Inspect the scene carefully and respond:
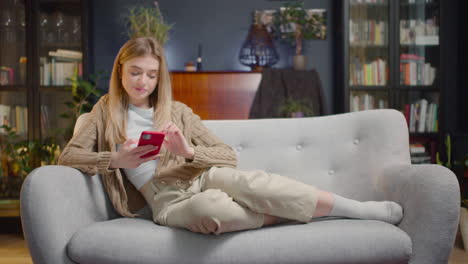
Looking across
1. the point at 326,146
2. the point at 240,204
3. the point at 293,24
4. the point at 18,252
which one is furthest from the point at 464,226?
the point at 18,252

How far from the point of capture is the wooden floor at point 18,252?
2.50 meters

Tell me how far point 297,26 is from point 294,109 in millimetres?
926

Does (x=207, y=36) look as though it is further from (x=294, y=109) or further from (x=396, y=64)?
(x=396, y=64)

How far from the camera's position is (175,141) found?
163 centimetres

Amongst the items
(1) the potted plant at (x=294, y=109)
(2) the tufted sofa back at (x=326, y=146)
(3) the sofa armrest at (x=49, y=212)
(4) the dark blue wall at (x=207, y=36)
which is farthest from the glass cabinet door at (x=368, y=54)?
(3) the sofa armrest at (x=49, y=212)

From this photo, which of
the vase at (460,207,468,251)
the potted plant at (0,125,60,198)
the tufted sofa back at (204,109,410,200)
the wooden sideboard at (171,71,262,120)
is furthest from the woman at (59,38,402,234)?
the potted plant at (0,125,60,198)

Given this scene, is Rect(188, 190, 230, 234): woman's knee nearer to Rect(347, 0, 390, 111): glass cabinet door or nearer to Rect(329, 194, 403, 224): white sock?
Rect(329, 194, 403, 224): white sock

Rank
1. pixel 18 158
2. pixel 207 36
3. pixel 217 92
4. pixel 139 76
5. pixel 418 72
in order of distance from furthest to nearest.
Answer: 1. pixel 207 36
2. pixel 418 72
3. pixel 217 92
4. pixel 18 158
5. pixel 139 76

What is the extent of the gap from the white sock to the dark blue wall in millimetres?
2912

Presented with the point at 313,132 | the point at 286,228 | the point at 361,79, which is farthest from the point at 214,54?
the point at 286,228

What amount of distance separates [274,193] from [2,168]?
298cm

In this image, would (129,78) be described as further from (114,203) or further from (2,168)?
(2,168)

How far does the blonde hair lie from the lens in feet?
5.81

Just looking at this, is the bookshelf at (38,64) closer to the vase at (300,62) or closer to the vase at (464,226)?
the vase at (300,62)
